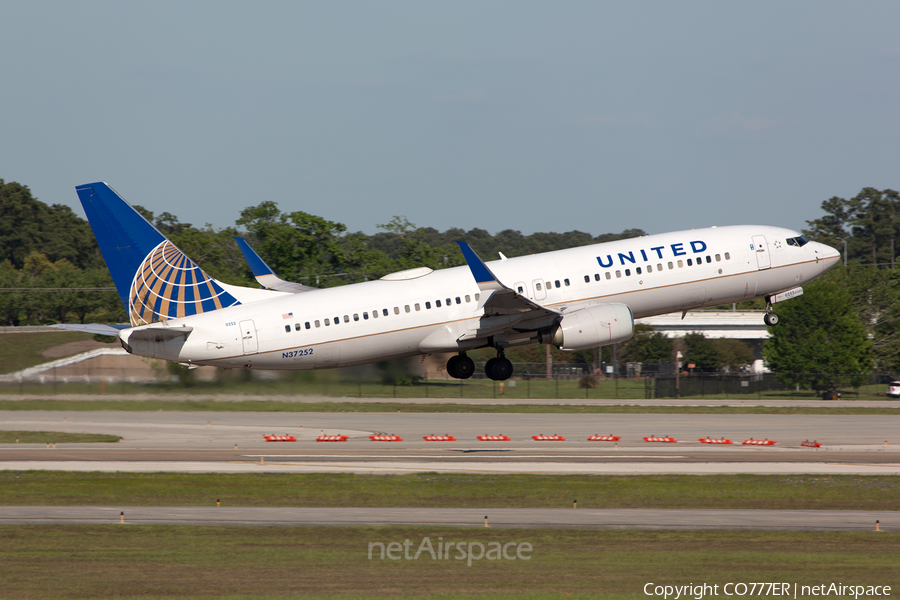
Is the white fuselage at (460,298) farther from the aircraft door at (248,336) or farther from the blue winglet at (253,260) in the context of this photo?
the blue winglet at (253,260)

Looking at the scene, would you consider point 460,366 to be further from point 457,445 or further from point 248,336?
point 248,336

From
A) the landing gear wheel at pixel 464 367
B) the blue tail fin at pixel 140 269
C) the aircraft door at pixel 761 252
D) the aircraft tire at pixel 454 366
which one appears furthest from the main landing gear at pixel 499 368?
the aircraft door at pixel 761 252

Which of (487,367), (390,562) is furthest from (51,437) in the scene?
(390,562)

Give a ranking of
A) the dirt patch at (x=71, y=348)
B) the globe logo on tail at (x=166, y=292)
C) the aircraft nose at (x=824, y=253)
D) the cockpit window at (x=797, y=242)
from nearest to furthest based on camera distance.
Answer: the globe logo on tail at (x=166, y=292), the cockpit window at (x=797, y=242), the aircraft nose at (x=824, y=253), the dirt patch at (x=71, y=348)

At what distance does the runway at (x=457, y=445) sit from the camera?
Answer: 135 ft

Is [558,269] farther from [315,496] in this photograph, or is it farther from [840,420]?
[840,420]

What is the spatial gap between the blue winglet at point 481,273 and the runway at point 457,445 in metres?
8.26

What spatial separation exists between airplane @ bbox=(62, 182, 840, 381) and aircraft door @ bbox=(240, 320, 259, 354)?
39 mm

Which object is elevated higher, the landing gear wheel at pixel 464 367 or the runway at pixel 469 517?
the landing gear wheel at pixel 464 367

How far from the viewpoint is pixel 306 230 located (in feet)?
319

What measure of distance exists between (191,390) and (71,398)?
9798 mm

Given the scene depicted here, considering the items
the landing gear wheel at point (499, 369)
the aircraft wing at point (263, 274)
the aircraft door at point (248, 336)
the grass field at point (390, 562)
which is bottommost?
the grass field at point (390, 562)

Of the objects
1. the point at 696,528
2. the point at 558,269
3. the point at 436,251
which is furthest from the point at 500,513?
the point at 436,251

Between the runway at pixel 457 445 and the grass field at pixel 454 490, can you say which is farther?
the runway at pixel 457 445
